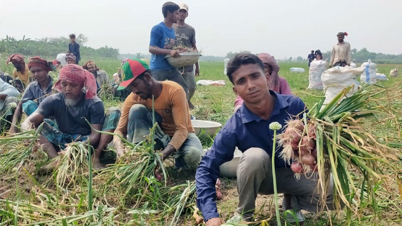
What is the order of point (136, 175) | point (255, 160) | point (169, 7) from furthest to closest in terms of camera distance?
point (169, 7), point (136, 175), point (255, 160)

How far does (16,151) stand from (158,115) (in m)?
1.13

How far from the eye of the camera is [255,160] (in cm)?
189

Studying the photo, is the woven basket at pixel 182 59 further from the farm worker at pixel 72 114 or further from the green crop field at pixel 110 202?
the green crop field at pixel 110 202

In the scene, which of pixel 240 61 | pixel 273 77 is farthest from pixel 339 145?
pixel 273 77

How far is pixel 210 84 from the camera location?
11.0 metres

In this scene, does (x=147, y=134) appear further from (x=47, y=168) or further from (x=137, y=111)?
(x=47, y=168)

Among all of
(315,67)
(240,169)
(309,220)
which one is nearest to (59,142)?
(240,169)

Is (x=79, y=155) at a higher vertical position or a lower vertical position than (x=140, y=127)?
lower

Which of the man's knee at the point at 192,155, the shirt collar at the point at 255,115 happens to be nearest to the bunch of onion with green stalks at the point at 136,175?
the man's knee at the point at 192,155

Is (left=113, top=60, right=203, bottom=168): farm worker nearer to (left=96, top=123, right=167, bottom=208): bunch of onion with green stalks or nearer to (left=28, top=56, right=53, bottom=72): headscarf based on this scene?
(left=96, top=123, right=167, bottom=208): bunch of onion with green stalks

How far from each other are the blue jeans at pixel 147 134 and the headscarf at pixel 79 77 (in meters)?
0.55

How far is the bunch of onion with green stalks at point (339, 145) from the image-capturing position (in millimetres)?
1456

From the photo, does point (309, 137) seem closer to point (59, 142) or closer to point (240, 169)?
point (240, 169)

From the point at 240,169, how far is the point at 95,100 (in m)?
Result: 1.82
